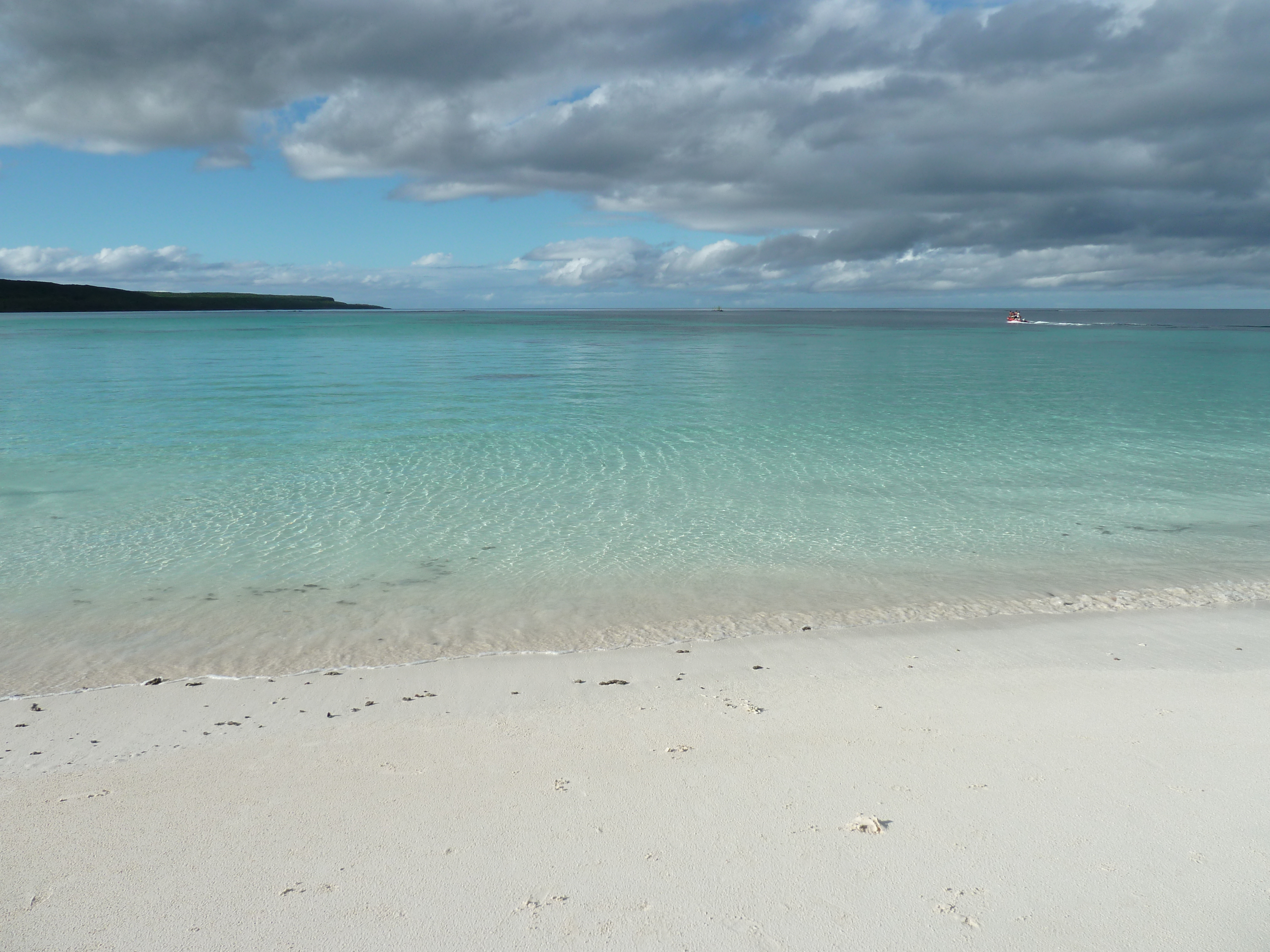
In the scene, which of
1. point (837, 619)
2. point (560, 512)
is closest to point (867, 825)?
point (837, 619)

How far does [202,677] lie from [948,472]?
12.7 metres

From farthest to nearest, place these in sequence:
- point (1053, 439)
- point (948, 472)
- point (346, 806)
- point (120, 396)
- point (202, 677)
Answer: point (120, 396) < point (1053, 439) < point (948, 472) < point (202, 677) < point (346, 806)

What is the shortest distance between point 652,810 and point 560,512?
7798 mm

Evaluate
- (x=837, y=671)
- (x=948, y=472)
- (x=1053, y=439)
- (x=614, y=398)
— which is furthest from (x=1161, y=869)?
(x=614, y=398)

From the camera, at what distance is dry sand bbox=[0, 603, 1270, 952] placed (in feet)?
11.7

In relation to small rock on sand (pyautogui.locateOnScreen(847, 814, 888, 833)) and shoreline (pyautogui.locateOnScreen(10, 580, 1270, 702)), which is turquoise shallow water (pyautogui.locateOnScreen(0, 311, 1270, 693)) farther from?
small rock on sand (pyautogui.locateOnScreen(847, 814, 888, 833))

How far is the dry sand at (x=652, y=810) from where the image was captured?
357 centimetres

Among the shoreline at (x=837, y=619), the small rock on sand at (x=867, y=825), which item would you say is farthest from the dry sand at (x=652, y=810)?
the shoreline at (x=837, y=619)

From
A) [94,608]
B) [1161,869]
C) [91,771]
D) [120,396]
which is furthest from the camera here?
[120,396]

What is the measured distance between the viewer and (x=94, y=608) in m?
8.05

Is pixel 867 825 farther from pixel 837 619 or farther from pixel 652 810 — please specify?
pixel 837 619

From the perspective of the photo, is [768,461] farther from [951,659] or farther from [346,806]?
[346,806]

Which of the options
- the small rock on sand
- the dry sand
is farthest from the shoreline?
the small rock on sand

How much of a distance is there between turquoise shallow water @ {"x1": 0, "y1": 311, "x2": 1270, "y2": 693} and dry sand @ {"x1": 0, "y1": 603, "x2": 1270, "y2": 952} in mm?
1367
